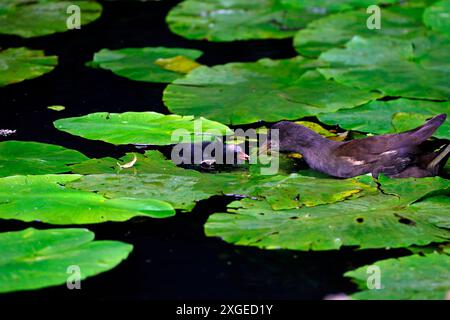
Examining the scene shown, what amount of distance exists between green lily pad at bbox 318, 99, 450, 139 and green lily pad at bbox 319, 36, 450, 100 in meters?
0.10

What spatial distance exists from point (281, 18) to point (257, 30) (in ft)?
1.29

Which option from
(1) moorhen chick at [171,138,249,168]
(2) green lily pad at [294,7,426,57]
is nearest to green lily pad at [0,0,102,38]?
(2) green lily pad at [294,7,426,57]

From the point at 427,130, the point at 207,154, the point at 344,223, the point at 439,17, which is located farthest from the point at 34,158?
the point at 439,17

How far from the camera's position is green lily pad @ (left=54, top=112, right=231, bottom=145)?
4.43 metres

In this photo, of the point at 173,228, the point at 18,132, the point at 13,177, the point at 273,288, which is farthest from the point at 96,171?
the point at 273,288

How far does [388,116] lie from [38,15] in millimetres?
3683

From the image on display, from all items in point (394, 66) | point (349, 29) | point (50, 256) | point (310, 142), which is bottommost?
point (50, 256)

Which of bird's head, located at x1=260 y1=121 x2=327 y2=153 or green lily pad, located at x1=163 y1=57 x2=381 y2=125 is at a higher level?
green lily pad, located at x1=163 y1=57 x2=381 y2=125

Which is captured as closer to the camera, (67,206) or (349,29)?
(67,206)

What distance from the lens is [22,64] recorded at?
585 cm

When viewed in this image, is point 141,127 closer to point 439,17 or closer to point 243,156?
point 243,156

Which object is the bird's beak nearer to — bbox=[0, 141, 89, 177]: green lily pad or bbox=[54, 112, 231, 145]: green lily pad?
bbox=[54, 112, 231, 145]: green lily pad

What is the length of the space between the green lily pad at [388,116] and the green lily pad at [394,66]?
0.10 metres

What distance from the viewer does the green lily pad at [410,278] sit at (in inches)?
116
